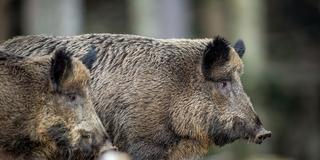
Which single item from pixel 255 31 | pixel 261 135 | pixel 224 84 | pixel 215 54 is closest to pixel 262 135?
pixel 261 135

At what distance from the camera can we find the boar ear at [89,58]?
11.6 metres

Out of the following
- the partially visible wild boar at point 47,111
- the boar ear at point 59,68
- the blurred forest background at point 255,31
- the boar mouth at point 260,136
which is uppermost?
the boar ear at point 59,68

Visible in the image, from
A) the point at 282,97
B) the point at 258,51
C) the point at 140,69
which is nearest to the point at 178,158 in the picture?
the point at 140,69

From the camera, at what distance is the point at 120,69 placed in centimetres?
1170

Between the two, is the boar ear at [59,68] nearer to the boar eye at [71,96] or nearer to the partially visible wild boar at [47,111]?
the partially visible wild boar at [47,111]

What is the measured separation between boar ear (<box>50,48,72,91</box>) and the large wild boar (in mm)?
1058

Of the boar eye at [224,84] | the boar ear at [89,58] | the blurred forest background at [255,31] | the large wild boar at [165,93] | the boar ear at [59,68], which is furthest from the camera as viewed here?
the blurred forest background at [255,31]

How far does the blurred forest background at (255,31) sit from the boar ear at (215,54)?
6.16 meters

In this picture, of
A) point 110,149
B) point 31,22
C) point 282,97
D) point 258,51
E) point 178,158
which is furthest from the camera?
point 282,97

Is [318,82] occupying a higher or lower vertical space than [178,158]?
lower

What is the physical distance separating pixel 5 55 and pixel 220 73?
2300 mm

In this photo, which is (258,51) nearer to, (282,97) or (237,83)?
(282,97)

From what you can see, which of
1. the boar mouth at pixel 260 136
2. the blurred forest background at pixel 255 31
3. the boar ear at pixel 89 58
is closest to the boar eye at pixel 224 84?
the boar mouth at pixel 260 136

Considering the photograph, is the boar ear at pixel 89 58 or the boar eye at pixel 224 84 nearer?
the boar ear at pixel 89 58
